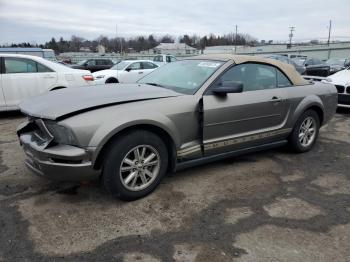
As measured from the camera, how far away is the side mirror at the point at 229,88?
13.0 ft

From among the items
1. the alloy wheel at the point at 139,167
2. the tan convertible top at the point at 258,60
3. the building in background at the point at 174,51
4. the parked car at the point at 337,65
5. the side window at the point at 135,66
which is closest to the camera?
the alloy wheel at the point at 139,167

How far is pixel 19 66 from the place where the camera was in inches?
313

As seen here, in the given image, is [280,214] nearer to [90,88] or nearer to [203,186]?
[203,186]

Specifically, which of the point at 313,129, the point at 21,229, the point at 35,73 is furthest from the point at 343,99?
the point at 21,229

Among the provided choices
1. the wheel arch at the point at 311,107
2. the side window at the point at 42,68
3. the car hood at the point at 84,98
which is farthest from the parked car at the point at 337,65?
the car hood at the point at 84,98

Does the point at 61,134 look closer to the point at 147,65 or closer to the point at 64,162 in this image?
the point at 64,162

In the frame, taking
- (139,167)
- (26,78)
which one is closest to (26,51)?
(26,78)

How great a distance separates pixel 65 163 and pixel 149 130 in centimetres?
92

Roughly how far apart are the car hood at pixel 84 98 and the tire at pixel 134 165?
42 centimetres

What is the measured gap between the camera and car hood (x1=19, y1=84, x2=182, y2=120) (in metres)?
3.36

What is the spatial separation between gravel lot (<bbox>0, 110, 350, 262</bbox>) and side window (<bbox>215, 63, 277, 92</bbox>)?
1136 millimetres

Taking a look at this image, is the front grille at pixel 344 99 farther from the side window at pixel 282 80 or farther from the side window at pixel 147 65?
the side window at pixel 147 65

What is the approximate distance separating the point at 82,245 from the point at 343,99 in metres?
7.94

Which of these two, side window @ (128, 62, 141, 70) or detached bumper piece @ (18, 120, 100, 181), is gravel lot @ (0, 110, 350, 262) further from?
side window @ (128, 62, 141, 70)
